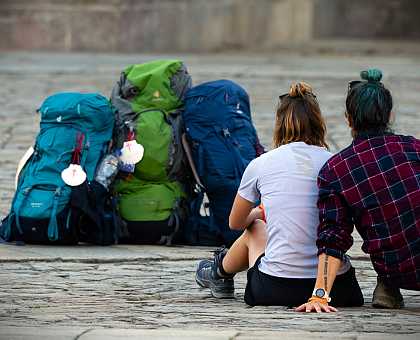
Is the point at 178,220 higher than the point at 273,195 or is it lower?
lower

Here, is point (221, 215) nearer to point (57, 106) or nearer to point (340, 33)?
point (57, 106)

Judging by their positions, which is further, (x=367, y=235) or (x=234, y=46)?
(x=234, y=46)

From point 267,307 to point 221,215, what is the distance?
2.02m

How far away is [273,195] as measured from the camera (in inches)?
233

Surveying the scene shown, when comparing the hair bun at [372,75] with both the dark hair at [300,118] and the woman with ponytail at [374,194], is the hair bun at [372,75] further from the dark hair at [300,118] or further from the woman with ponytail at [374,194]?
the dark hair at [300,118]

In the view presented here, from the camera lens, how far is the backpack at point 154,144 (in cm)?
780

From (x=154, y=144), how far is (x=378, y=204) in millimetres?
2333

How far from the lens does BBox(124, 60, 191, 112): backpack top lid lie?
794 cm

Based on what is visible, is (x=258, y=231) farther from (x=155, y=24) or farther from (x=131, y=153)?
(x=155, y=24)

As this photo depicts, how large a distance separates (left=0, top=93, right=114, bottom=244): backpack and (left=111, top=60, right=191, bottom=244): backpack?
168mm

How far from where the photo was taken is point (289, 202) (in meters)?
5.89

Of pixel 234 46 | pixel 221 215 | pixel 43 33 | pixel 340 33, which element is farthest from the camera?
pixel 340 33

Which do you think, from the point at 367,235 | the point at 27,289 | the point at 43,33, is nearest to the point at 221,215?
the point at 27,289

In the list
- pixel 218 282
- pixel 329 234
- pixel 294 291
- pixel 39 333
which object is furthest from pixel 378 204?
pixel 39 333
